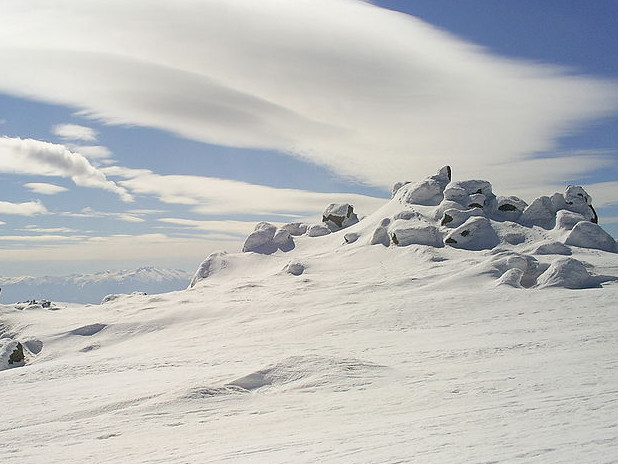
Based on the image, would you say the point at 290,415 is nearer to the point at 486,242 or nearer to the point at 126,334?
the point at 126,334

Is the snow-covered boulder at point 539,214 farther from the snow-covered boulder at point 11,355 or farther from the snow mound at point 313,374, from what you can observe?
the snow-covered boulder at point 11,355

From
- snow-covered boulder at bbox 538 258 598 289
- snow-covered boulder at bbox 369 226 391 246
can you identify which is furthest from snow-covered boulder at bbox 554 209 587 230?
snow-covered boulder at bbox 538 258 598 289

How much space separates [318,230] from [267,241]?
6.71 metres

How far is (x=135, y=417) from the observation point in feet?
43.7

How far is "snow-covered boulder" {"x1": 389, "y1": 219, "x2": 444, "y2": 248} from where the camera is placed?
44156 mm

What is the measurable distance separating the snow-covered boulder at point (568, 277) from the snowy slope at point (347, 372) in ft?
0.42

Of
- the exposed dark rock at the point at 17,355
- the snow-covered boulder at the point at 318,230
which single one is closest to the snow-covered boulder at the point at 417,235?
the snow-covered boulder at the point at 318,230

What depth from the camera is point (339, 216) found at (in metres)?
62.7

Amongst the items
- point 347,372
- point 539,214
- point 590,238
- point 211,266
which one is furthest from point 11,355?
point 539,214

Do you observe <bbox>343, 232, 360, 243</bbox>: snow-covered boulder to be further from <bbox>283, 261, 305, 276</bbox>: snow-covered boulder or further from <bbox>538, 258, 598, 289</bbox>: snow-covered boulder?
<bbox>538, 258, 598, 289</bbox>: snow-covered boulder

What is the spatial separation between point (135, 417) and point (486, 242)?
3583 cm

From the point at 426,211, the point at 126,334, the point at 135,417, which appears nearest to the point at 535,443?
the point at 135,417

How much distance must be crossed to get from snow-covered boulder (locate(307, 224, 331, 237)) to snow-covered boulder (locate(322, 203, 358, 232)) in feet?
2.50

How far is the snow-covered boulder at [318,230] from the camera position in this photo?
200 ft
